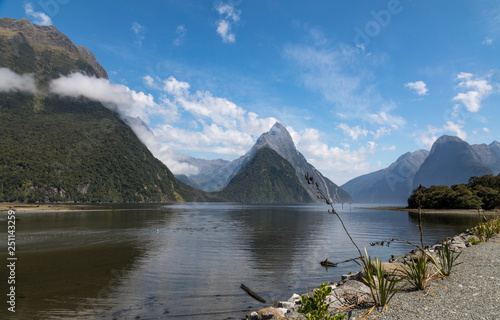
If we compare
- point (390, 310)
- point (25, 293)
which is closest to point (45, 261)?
point (25, 293)

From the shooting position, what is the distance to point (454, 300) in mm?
7926

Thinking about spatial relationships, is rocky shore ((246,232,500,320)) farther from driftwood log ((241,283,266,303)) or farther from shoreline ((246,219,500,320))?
driftwood log ((241,283,266,303))

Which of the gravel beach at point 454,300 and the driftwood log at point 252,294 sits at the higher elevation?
the gravel beach at point 454,300

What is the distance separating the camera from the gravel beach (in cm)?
698

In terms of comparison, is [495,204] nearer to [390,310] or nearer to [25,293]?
[390,310]

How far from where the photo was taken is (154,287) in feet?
51.3

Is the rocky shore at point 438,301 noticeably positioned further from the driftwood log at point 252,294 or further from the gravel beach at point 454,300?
the driftwood log at point 252,294

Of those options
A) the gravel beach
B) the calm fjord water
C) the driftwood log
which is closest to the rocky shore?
the gravel beach

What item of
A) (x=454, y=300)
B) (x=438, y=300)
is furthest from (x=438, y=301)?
(x=454, y=300)

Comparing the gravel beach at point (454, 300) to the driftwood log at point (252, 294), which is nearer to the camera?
the gravel beach at point (454, 300)

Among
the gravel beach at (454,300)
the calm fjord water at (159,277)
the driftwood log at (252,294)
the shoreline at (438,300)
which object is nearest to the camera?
the gravel beach at (454,300)

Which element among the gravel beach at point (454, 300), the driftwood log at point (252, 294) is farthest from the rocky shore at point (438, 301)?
the driftwood log at point (252, 294)

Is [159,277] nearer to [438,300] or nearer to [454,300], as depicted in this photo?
[438,300]

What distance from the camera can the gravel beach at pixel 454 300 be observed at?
6.98 meters
